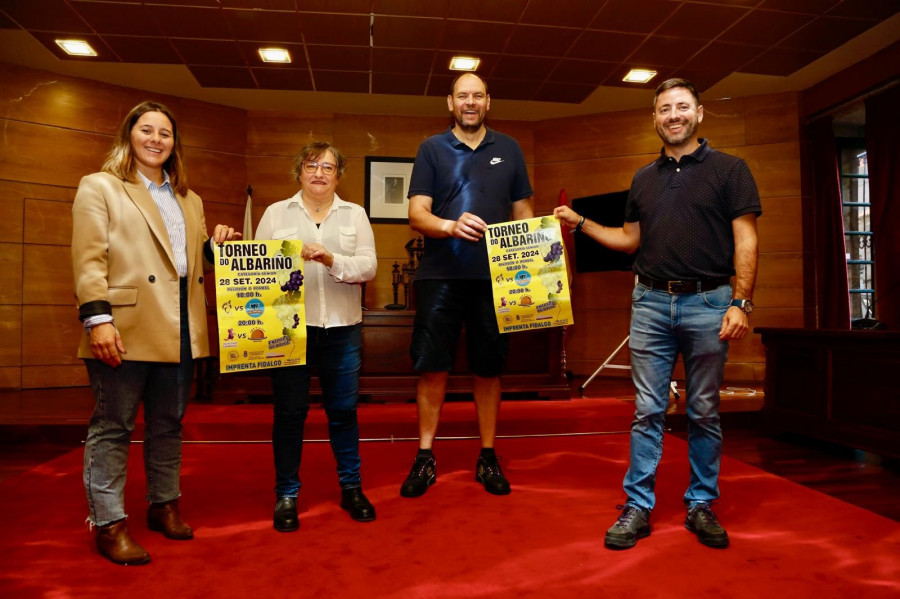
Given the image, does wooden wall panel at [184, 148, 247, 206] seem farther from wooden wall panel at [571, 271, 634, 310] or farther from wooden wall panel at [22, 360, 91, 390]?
wooden wall panel at [571, 271, 634, 310]

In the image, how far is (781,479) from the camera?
2.40 meters

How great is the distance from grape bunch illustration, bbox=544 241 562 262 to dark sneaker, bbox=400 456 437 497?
91cm

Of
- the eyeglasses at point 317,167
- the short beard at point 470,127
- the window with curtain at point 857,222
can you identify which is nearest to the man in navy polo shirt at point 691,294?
the short beard at point 470,127

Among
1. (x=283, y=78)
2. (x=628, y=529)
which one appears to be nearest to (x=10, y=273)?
(x=283, y=78)

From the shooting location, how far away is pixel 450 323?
87.0 inches

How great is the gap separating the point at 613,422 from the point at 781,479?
1.20 meters

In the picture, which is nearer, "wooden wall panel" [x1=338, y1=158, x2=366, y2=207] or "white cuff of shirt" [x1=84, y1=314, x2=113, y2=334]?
"white cuff of shirt" [x1=84, y1=314, x2=113, y2=334]

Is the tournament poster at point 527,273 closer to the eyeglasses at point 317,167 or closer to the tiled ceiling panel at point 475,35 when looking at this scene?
the eyeglasses at point 317,167

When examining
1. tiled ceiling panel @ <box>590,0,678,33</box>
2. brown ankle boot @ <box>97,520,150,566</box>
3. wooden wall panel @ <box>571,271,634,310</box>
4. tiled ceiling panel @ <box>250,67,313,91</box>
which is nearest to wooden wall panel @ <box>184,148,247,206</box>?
tiled ceiling panel @ <box>250,67,313,91</box>

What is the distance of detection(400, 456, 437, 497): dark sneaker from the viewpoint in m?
2.15

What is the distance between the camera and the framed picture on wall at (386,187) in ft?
20.4

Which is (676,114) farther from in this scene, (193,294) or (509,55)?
(509,55)

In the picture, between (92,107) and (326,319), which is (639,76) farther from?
(92,107)

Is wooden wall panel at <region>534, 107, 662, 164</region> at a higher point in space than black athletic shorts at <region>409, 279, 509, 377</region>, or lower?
higher
